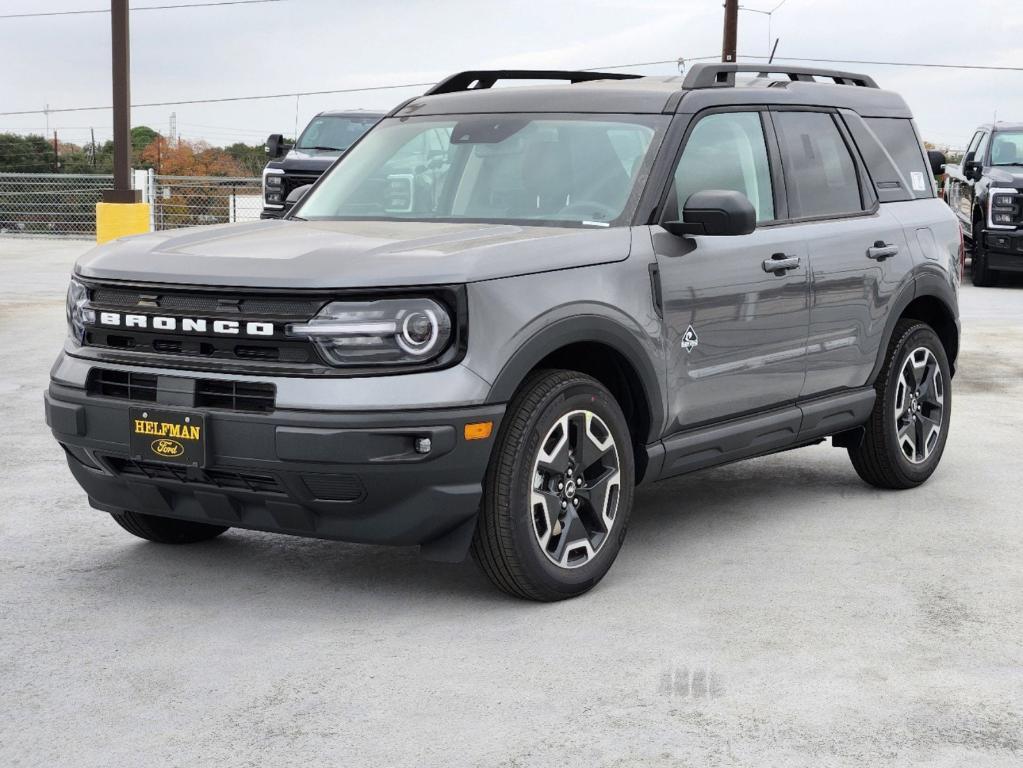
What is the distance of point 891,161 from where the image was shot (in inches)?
287

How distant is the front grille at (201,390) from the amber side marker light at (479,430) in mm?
608

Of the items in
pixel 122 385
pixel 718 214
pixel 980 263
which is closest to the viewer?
pixel 122 385

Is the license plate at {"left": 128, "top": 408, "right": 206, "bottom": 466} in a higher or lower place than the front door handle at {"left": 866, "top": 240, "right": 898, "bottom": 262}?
lower

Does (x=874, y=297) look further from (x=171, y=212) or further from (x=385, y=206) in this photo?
(x=171, y=212)

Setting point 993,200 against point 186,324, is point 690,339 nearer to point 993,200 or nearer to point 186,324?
point 186,324

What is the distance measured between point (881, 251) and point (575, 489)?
90.8 inches

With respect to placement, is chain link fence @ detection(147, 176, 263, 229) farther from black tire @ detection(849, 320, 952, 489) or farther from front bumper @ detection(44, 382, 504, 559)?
front bumper @ detection(44, 382, 504, 559)

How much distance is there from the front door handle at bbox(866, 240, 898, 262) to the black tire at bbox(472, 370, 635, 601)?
1.92 m

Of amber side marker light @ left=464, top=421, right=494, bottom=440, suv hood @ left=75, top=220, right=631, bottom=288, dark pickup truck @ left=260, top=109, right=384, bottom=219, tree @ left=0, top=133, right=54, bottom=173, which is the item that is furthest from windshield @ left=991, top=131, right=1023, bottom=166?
tree @ left=0, top=133, right=54, bottom=173

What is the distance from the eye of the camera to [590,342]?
5.43 meters

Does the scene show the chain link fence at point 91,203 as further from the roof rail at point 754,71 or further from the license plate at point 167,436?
the license plate at point 167,436

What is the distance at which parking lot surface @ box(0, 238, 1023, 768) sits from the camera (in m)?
3.96

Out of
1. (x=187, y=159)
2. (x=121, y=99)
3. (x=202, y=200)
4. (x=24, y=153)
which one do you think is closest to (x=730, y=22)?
(x=202, y=200)

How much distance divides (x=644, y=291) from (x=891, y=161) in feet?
7.54
